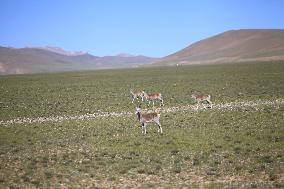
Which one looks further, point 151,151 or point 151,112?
point 151,112

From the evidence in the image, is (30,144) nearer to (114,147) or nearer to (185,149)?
(114,147)

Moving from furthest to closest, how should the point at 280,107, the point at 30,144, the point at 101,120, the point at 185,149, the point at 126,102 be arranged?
the point at 126,102 < the point at 280,107 < the point at 101,120 < the point at 30,144 < the point at 185,149

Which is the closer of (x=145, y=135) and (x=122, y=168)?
(x=122, y=168)

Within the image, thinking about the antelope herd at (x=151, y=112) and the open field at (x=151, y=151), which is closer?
the open field at (x=151, y=151)

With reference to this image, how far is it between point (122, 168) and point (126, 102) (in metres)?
25.2

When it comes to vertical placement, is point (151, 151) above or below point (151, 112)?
below

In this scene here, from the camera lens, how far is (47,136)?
81.3 feet

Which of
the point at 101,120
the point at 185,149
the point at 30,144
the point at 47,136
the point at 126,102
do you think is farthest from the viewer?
the point at 126,102

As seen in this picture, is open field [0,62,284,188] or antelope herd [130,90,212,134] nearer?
open field [0,62,284,188]

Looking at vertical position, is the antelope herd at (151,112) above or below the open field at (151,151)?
above

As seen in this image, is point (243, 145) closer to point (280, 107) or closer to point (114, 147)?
point (114, 147)

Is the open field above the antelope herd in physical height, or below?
below

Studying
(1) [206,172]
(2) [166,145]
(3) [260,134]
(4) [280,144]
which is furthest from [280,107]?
(1) [206,172]

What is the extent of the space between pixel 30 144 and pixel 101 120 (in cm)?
820
